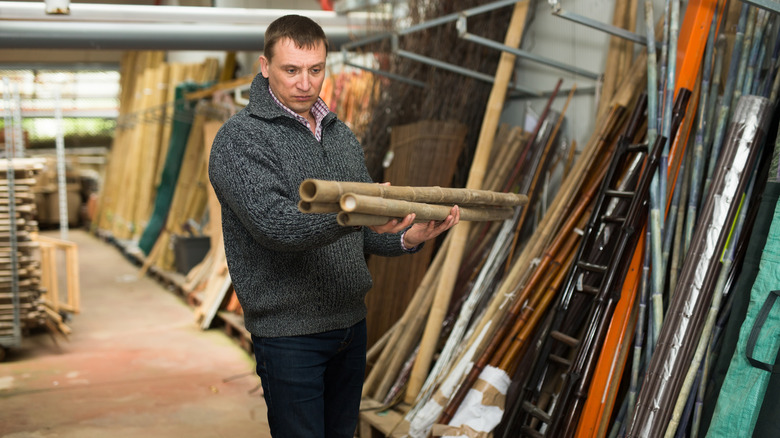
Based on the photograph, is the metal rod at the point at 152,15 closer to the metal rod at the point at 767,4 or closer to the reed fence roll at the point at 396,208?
the metal rod at the point at 767,4

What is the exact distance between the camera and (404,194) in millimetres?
1535

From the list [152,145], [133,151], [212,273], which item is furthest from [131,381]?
[133,151]

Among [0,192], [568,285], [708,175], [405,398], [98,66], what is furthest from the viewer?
[98,66]

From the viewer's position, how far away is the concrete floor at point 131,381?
3.67m

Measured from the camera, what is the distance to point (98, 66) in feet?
46.9

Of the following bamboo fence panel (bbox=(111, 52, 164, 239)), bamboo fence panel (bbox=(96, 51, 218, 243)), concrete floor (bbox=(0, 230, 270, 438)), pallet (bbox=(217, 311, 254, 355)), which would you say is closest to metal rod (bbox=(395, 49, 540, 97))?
concrete floor (bbox=(0, 230, 270, 438))

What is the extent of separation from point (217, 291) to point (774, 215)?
4.60m

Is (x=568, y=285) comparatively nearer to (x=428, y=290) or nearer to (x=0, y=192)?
(x=428, y=290)

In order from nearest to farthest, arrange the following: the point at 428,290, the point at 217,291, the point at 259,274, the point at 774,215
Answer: the point at 259,274 → the point at 774,215 → the point at 428,290 → the point at 217,291

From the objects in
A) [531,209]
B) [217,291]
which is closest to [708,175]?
[531,209]

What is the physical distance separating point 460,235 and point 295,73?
1776 millimetres

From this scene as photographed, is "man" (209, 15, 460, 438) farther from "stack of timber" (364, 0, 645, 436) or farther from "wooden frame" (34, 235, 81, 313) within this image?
"wooden frame" (34, 235, 81, 313)

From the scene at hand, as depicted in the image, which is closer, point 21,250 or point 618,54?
point 618,54

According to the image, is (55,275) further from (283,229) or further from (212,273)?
(283,229)
